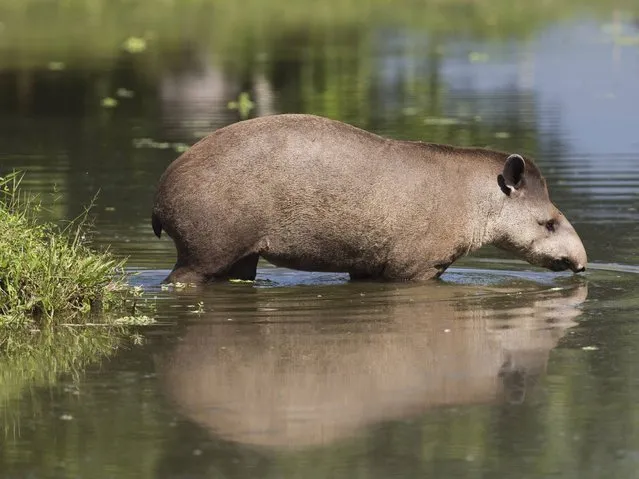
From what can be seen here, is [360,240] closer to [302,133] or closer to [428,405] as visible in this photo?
[302,133]

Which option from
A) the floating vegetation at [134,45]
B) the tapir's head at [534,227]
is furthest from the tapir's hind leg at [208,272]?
the floating vegetation at [134,45]

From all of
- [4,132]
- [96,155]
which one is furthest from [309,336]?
[4,132]

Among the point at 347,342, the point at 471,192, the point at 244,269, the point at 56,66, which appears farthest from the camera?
the point at 56,66

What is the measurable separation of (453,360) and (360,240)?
9.64ft

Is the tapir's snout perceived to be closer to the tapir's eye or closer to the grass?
→ the tapir's eye

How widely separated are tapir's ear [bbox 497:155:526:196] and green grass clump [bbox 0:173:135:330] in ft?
11.5

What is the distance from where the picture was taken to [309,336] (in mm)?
10328

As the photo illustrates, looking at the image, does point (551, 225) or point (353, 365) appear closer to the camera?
point (353, 365)

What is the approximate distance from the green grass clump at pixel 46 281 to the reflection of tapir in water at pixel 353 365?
0.81 m

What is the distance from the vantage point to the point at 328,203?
12.3 m

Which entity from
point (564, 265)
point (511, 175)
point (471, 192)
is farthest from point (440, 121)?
point (471, 192)

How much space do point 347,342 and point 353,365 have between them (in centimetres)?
69

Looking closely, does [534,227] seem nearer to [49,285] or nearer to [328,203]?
[328,203]

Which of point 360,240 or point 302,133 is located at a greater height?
point 302,133
